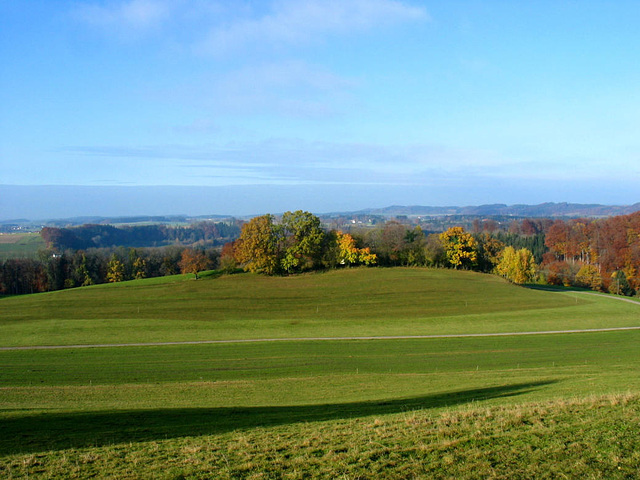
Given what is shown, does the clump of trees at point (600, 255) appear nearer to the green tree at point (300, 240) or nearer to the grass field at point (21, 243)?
the green tree at point (300, 240)

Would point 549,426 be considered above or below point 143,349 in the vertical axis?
above

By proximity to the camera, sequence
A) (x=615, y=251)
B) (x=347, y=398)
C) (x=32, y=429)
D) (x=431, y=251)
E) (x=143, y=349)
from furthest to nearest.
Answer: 1. (x=615, y=251)
2. (x=431, y=251)
3. (x=143, y=349)
4. (x=347, y=398)
5. (x=32, y=429)

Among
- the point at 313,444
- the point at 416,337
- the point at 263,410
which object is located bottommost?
the point at 416,337

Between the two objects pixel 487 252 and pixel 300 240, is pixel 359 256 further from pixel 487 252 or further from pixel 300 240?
pixel 487 252

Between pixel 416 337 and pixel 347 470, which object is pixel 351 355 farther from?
pixel 347 470

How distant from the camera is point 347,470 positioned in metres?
8.45

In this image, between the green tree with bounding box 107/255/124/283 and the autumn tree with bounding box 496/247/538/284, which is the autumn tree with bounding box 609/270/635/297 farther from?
the green tree with bounding box 107/255/124/283

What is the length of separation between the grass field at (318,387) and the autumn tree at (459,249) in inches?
677

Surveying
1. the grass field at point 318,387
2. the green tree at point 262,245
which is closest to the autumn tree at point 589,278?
the grass field at point 318,387

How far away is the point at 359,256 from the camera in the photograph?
223 ft

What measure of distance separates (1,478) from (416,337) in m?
31.0

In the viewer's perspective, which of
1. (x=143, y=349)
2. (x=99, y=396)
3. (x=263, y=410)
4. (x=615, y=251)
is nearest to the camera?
(x=263, y=410)

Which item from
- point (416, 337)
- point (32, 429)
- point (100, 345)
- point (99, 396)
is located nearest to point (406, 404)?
point (32, 429)

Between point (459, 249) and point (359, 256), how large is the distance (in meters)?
17.1
